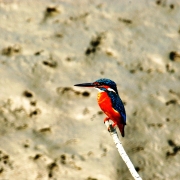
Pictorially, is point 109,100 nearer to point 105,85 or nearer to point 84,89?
point 105,85

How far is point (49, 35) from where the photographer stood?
17.5 feet

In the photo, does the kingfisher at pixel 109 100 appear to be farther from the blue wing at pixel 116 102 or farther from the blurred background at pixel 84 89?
the blurred background at pixel 84 89

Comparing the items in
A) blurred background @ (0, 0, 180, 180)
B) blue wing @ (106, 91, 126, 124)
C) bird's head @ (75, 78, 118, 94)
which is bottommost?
blurred background @ (0, 0, 180, 180)

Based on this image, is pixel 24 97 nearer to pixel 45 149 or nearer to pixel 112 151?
pixel 45 149

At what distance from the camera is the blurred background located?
187 inches

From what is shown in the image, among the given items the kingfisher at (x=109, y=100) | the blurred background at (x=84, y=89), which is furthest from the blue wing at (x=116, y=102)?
the blurred background at (x=84, y=89)

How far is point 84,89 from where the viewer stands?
16.5ft

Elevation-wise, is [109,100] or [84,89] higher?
[109,100]

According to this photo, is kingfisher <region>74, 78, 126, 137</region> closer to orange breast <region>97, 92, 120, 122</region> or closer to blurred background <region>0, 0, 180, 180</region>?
orange breast <region>97, 92, 120, 122</region>

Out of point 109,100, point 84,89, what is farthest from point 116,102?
point 84,89

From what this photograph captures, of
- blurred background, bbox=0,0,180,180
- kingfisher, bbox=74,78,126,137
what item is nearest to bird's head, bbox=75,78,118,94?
kingfisher, bbox=74,78,126,137

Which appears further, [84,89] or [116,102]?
[84,89]

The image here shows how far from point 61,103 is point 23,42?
0.69m

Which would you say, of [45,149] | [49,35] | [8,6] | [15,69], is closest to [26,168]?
[45,149]
